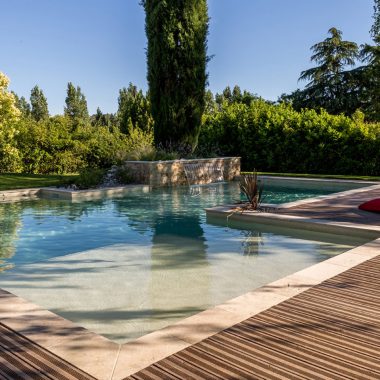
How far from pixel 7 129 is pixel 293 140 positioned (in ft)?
39.1

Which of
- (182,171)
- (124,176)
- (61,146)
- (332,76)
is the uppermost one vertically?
(332,76)

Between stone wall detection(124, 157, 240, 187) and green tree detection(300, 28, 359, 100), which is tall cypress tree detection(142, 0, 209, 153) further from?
green tree detection(300, 28, 359, 100)

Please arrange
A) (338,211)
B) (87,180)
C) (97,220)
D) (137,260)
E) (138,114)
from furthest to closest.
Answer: (138,114) < (87,180) < (97,220) < (338,211) < (137,260)

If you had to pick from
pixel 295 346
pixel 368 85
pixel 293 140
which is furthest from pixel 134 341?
pixel 368 85

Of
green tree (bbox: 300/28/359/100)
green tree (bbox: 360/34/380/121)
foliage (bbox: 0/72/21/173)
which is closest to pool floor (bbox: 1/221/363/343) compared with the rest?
foliage (bbox: 0/72/21/173)

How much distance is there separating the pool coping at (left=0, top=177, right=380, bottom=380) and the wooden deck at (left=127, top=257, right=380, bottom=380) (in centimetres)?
10

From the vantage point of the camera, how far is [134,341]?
2.96 metres

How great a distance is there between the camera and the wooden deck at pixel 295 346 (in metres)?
2.48

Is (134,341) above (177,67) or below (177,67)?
below

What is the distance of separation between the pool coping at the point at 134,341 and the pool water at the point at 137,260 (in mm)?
490

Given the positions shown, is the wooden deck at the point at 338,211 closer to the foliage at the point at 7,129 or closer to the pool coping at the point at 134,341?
the pool coping at the point at 134,341

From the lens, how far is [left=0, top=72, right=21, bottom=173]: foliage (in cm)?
1650

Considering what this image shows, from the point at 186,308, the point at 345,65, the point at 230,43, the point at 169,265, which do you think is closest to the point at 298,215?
the point at 169,265

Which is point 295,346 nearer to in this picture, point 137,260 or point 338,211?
point 137,260
